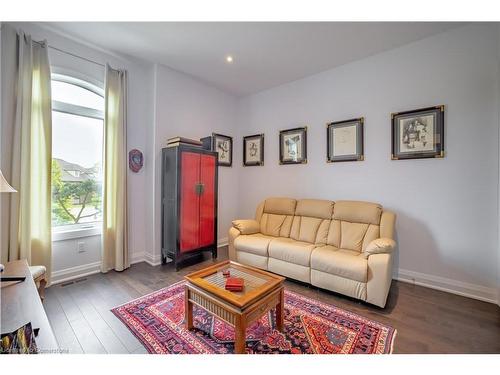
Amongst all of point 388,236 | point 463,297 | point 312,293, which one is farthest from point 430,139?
point 312,293

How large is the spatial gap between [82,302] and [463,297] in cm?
389

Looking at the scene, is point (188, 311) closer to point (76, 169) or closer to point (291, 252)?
point (291, 252)

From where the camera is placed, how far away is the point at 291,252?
2.62 m

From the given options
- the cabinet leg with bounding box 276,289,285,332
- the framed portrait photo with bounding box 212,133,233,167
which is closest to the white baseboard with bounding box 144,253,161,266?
the framed portrait photo with bounding box 212,133,233,167

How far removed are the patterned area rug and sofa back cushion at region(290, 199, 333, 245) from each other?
95 cm

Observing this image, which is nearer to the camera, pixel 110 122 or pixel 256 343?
pixel 256 343

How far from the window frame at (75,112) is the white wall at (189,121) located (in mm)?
705

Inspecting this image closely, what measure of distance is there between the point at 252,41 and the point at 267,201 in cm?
221

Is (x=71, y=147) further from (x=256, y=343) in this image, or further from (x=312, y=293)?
(x=312, y=293)

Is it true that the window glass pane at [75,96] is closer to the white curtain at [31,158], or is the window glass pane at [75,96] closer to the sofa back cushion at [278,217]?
the white curtain at [31,158]

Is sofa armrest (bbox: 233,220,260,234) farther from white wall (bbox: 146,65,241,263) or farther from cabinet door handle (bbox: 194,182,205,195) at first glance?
white wall (bbox: 146,65,241,263)

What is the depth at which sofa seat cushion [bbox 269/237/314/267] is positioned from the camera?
252 centimetres

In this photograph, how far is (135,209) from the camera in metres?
3.24

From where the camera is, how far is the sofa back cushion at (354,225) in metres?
2.63
